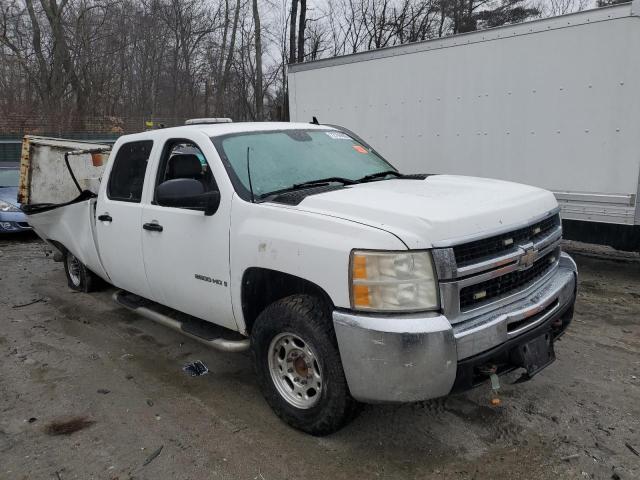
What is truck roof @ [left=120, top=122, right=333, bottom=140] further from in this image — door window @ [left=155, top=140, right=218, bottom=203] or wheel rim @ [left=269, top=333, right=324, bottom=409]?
wheel rim @ [left=269, top=333, right=324, bottom=409]

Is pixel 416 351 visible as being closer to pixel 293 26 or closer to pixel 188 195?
pixel 188 195

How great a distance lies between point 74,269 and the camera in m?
6.51

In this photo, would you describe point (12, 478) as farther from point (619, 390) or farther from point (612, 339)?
point (612, 339)

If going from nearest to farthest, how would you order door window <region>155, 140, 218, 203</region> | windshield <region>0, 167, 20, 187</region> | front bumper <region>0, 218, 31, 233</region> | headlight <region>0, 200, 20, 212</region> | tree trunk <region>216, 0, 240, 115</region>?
door window <region>155, 140, 218, 203</region>
front bumper <region>0, 218, 31, 233</region>
headlight <region>0, 200, 20, 212</region>
windshield <region>0, 167, 20, 187</region>
tree trunk <region>216, 0, 240, 115</region>

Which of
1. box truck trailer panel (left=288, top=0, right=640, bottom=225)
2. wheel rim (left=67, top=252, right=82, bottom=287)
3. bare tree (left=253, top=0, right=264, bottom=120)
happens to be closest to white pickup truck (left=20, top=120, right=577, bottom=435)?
wheel rim (left=67, top=252, right=82, bottom=287)

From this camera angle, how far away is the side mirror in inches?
138

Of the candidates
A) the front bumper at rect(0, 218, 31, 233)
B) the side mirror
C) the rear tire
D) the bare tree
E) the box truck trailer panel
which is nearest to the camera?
the side mirror

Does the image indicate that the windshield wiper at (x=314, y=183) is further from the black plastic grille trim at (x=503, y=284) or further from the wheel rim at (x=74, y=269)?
the wheel rim at (x=74, y=269)

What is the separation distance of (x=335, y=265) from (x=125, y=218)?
2475mm

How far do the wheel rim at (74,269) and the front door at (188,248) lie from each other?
2526 mm

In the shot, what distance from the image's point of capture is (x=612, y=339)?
4766 millimetres

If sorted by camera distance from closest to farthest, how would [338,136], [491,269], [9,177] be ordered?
[491,269] < [338,136] < [9,177]

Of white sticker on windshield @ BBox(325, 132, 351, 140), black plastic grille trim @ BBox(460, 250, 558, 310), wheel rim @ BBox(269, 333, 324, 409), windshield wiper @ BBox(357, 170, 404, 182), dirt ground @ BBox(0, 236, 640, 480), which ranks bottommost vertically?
dirt ground @ BBox(0, 236, 640, 480)

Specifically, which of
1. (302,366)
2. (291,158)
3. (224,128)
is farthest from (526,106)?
(302,366)
